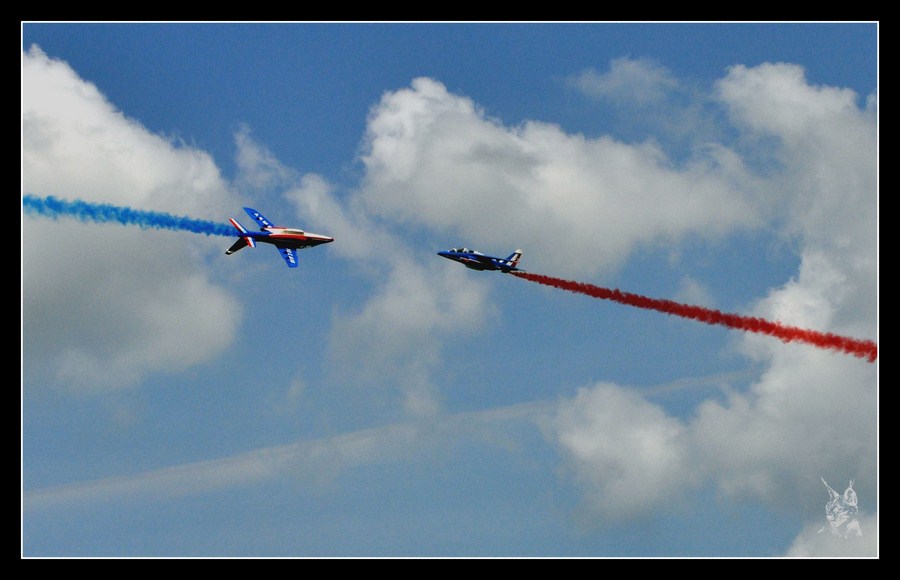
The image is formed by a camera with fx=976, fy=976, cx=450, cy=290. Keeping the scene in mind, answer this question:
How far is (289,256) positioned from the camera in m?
112

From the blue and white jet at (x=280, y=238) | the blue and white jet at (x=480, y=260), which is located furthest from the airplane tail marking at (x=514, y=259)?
the blue and white jet at (x=280, y=238)

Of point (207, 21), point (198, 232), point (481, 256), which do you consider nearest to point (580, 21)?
point (207, 21)

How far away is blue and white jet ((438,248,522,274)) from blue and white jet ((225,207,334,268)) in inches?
584

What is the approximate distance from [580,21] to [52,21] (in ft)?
141

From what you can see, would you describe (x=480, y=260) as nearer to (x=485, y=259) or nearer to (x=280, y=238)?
(x=485, y=259)

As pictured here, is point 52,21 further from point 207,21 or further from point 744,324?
point 744,324

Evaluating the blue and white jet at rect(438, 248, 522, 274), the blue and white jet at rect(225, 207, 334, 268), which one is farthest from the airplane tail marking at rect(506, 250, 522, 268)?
the blue and white jet at rect(225, 207, 334, 268)

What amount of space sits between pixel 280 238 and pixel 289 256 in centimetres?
244

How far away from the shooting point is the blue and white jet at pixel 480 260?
116000mm

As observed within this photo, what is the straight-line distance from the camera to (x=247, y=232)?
108 metres

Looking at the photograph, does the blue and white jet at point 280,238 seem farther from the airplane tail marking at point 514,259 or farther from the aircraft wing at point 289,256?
the airplane tail marking at point 514,259

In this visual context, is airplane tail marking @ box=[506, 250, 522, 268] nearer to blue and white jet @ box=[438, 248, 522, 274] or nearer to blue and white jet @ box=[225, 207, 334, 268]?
blue and white jet @ box=[438, 248, 522, 274]

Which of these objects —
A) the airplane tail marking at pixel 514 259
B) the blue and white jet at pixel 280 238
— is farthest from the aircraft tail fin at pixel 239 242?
the airplane tail marking at pixel 514 259

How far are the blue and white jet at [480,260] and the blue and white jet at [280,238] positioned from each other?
14.8 meters
